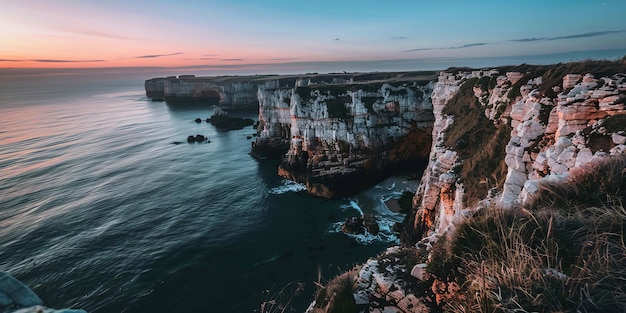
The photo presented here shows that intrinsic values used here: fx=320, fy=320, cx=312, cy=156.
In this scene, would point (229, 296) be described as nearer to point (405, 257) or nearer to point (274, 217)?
point (274, 217)

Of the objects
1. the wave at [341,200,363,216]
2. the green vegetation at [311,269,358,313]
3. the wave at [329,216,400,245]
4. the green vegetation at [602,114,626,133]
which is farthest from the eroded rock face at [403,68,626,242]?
the wave at [341,200,363,216]

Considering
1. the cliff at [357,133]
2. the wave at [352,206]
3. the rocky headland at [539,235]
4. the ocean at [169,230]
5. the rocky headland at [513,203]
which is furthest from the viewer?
the cliff at [357,133]

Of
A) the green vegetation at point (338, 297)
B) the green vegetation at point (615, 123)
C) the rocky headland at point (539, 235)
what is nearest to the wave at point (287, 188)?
the rocky headland at point (539, 235)

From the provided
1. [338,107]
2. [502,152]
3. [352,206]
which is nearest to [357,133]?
[338,107]

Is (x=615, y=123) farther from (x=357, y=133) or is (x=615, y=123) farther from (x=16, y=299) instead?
(x=357, y=133)

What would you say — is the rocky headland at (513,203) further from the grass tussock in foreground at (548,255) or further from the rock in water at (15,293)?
the rock in water at (15,293)

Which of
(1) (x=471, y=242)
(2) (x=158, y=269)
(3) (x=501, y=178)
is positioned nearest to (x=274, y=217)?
(2) (x=158, y=269)
